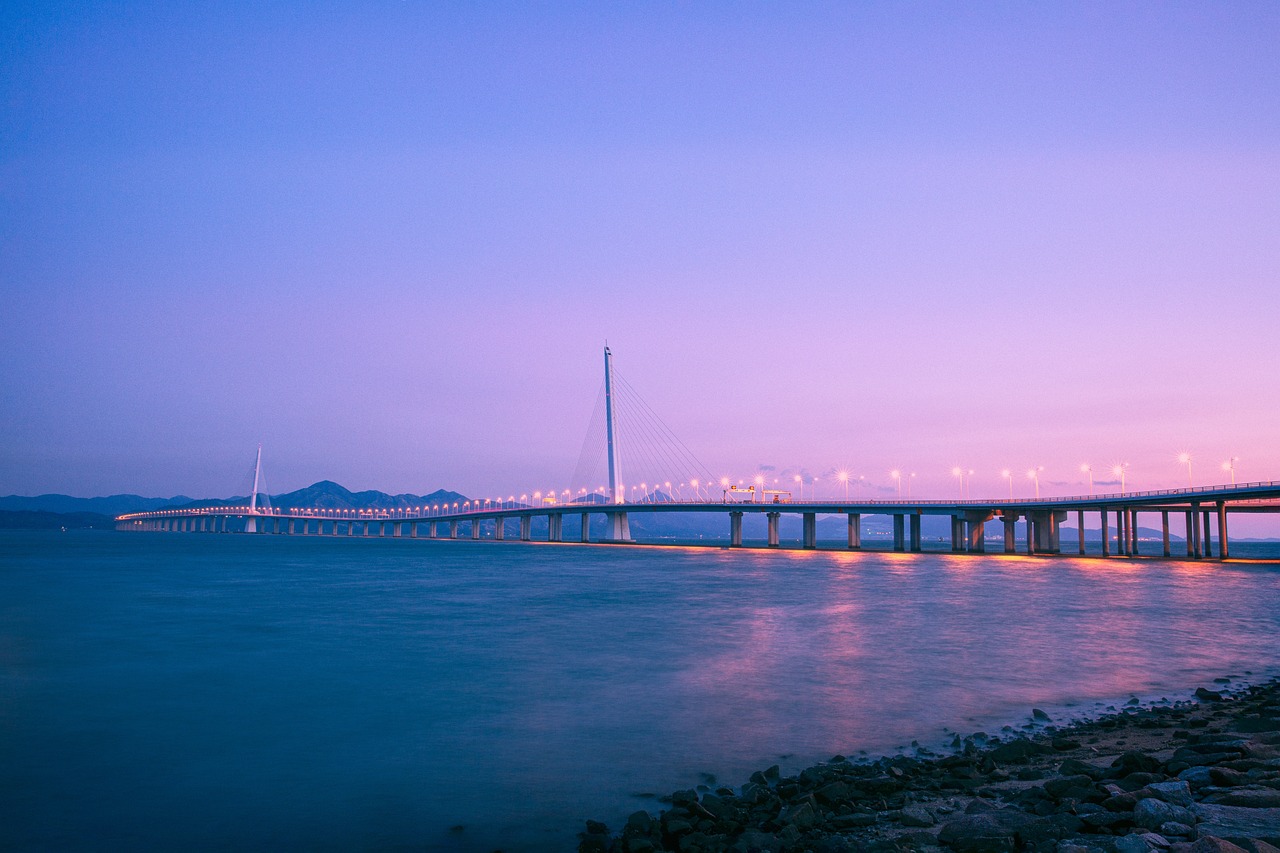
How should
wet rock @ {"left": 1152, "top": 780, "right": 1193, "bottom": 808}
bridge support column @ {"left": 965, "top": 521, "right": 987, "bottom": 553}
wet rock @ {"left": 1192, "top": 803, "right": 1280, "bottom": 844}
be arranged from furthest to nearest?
bridge support column @ {"left": 965, "top": 521, "right": 987, "bottom": 553} → wet rock @ {"left": 1152, "top": 780, "right": 1193, "bottom": 808} → wet rock @ {"left": 1192, "top": 803, "right": 1280, "bottom": 844}

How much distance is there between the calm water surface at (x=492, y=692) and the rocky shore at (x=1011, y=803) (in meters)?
1.34

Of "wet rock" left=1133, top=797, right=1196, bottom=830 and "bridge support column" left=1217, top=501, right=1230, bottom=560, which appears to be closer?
"wet rock" left=1133, top=797, right=1196, bottom=830

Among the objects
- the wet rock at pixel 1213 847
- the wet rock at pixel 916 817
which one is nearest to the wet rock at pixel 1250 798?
the wet rock at pixel 1213 847

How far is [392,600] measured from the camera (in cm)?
3806

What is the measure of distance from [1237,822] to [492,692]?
13.3 m

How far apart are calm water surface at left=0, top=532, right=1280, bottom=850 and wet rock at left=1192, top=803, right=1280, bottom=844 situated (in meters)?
5.47

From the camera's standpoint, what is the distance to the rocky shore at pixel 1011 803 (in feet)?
20.5

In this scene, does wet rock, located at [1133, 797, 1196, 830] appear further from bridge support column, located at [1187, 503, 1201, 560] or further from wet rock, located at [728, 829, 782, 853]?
bridge support column, located at [1187, 503, 1201, 560]

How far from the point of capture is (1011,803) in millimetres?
7820

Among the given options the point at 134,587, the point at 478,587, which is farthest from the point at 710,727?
the point at 134,587

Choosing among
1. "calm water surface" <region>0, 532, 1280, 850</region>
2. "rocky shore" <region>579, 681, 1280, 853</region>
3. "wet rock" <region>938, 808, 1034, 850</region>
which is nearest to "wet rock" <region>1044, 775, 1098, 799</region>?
"rocky shore" <region>579, 681, 1280, 853</region>

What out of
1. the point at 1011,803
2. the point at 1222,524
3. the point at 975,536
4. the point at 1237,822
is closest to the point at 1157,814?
the point at 1237,822

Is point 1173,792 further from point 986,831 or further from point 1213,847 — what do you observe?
point 1213,847

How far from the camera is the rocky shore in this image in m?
6.25
